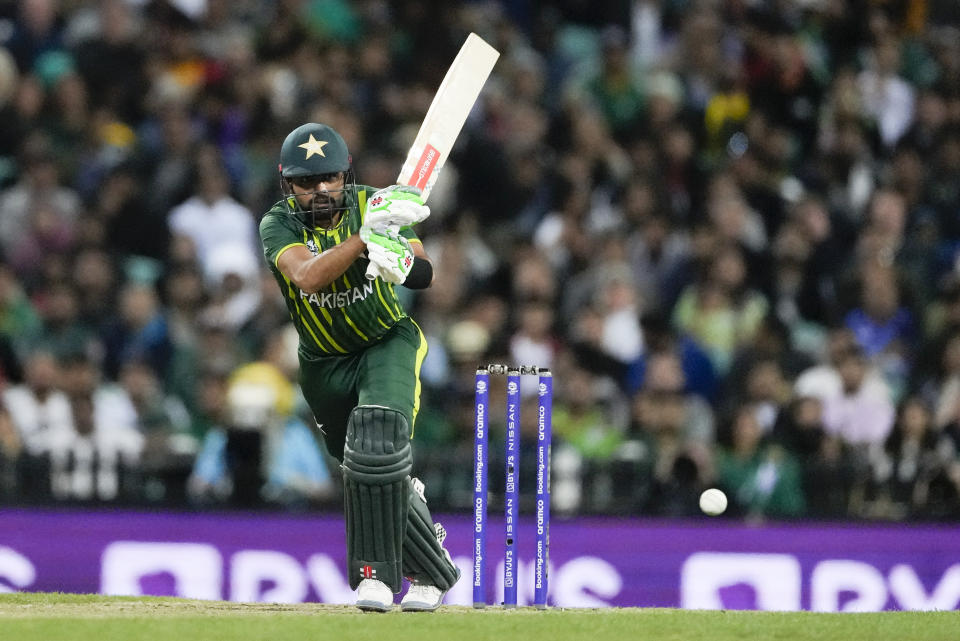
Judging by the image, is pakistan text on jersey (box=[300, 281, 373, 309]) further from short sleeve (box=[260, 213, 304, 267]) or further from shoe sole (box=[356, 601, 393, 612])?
shoe sole (box=[356, 601, 393, 612])

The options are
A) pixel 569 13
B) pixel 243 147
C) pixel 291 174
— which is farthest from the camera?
pixel 569 13

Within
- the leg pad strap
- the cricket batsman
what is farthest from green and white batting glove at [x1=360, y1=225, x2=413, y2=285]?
the leg pad strap

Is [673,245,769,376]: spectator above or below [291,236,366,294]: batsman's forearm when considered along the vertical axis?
above

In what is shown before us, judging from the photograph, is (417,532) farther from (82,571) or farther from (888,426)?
(888,426)

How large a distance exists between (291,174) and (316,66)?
221 inches

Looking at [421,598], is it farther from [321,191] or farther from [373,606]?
[321,191]

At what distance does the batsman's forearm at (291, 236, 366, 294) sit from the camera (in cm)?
627

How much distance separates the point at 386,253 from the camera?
20.3 feet

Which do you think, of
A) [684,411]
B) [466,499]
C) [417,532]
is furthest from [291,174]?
[684,411]

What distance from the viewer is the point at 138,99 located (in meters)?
11.9

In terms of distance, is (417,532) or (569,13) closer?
(417,532)

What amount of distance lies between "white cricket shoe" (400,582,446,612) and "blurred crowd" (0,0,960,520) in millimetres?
2582

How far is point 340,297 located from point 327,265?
1.01ft

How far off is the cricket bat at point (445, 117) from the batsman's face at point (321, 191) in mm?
258
